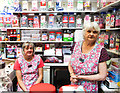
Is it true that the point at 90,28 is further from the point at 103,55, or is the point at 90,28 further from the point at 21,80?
the point at 21,80

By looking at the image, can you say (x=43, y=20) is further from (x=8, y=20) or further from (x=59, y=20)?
(x=8, y=20)

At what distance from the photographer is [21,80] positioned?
4.10 ft

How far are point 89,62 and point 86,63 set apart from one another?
0.08 ft

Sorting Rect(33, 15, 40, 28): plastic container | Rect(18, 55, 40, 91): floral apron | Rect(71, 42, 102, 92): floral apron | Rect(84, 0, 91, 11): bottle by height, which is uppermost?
Rect(84, 0, 91, 11): bottle

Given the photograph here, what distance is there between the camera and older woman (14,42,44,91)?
1.22m

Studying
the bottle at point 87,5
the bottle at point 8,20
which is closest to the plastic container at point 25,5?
the bottle at point 8,20

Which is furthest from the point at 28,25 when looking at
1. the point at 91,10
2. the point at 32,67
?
the point at 32,67

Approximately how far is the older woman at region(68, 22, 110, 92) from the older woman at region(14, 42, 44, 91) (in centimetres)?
42

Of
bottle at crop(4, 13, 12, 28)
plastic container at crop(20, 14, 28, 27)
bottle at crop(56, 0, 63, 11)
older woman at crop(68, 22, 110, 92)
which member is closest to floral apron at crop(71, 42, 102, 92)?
older woman at crop(68, 22, 110, 92)

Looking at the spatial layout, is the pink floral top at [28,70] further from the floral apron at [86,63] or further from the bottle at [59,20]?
the bottle at [59,20]

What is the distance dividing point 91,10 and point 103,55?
230 cm

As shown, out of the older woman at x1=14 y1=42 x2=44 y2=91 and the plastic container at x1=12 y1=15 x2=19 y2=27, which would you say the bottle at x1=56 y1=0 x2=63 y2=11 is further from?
the older woman at x1=14 y1=42 x2=44 y2=91

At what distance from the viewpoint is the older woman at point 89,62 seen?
0.88 meters

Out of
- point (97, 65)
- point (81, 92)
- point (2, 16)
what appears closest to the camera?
point (81, 92)
